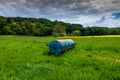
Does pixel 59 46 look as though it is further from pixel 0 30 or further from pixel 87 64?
pixel 0 30

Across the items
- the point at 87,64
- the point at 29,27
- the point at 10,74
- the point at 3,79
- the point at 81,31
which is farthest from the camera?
the point at 81,31

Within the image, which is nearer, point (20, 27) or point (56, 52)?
point (56, 52)

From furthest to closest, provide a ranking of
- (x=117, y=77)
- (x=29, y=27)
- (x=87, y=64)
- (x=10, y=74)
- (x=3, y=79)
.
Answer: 1. (x=29, y=27)
2. (x=87, y=64)
3. (x=10, y=74)
4. (x=117, y=77)
5. (x=3, y=79)

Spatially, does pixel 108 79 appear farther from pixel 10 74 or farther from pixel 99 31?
pixel 99 31

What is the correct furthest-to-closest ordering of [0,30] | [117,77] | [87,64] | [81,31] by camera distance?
[81,31], [0,30], [87,64], [117,77]

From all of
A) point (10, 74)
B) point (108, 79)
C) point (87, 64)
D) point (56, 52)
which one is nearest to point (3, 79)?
point (10, 74)

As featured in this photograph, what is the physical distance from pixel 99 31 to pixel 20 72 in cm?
9647

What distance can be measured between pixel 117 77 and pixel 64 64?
4.13 m

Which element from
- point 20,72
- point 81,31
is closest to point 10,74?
point 20,72

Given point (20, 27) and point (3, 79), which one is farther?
point (20, 27)

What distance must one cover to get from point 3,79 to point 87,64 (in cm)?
555

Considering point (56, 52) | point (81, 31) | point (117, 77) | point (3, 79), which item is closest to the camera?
point (3, 79)

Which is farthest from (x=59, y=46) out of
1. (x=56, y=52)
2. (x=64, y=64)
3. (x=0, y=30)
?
(x=0, y=30)

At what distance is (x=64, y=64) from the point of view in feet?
38.8
